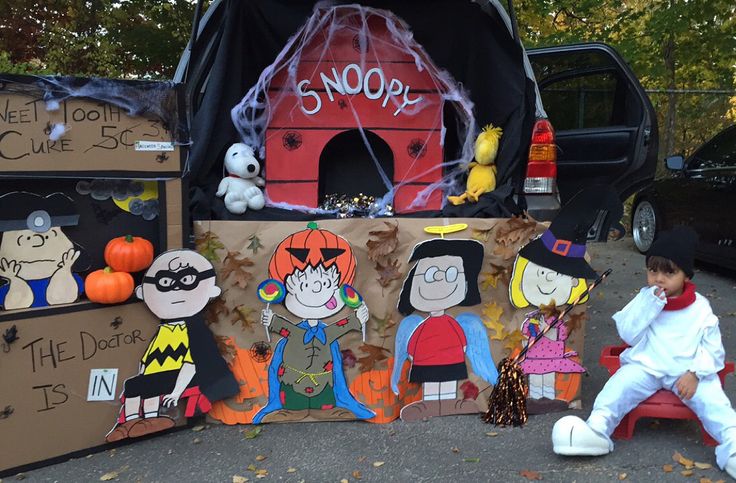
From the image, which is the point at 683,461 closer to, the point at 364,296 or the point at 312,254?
the point at 364,296

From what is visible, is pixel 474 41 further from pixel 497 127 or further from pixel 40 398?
pixel 40 398

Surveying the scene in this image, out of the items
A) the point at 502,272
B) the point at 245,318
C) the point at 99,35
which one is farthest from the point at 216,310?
the point at 99,35

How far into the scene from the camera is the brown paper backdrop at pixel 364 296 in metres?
3.08

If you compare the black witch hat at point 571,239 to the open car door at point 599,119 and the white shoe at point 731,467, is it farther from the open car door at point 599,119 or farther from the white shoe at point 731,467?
the open car door at point 599,119

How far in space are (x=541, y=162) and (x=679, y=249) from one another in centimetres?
91

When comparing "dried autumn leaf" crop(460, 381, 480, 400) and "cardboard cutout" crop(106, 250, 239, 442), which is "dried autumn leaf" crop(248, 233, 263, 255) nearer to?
"cardboard cutout" crop(106, 250, 239, 442)

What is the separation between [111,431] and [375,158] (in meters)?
2.31

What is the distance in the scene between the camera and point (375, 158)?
412cm

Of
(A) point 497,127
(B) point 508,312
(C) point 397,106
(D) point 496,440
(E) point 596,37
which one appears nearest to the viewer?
(D) point 496,440

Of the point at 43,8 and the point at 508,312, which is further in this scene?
the point at 43,8

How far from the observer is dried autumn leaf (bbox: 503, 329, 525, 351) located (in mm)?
3207

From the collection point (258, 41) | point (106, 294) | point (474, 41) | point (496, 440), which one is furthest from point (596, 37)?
point (106, 294)

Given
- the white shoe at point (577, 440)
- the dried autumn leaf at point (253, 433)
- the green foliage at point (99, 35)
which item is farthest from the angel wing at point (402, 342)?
the green foliage at point (99, 35)

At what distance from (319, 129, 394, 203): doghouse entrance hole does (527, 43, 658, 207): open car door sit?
190cm
